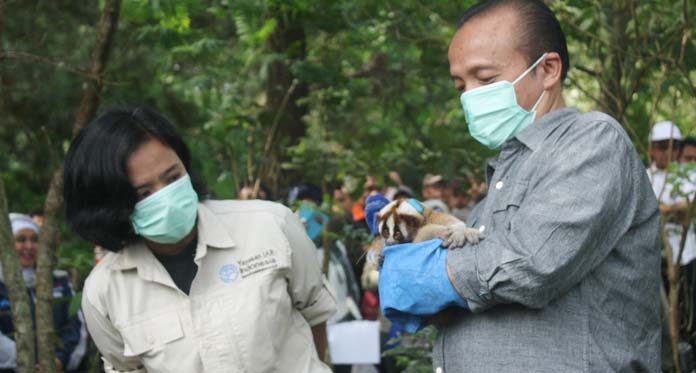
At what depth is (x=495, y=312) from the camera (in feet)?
6.71

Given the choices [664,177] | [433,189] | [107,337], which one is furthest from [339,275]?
[107,337]

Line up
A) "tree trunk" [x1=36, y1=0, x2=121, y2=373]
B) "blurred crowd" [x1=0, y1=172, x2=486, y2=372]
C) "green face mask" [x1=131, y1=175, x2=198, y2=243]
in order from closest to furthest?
"green face mask" [x1=131, y1=175, x2=198, y2=243], "tree trunk" [x1=36, y1=0, x2=121, y2=373], "blurred crowd" [x1=0, y1=172, x2=486, y2=372]

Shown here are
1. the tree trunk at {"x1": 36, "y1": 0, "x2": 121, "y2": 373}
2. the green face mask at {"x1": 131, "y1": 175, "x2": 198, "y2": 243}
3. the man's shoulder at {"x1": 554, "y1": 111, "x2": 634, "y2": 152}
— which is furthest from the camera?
the tree trunk at {"x1": 36, "y1": 0, "x2": 121, "y2": 373}

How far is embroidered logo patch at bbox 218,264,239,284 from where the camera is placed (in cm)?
277

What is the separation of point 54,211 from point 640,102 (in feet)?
12.9

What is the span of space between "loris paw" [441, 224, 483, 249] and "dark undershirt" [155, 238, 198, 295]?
1063 millimetres

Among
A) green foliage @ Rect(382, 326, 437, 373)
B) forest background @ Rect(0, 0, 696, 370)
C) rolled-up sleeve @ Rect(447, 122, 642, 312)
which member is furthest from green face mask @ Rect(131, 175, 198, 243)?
green foliage @ Rect(382, 326, 437, 373)

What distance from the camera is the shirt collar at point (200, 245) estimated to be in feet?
9.16

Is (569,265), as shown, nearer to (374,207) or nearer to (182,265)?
(374,207)

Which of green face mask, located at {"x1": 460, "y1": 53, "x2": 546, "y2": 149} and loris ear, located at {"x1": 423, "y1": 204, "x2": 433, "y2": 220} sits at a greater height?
green face mask, located at {"x1": 460, "y1": 53, "x2": 546, "y2": 149}

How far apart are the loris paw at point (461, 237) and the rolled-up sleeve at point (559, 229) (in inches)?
3.1

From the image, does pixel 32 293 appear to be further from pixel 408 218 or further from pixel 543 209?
pixel 543 209

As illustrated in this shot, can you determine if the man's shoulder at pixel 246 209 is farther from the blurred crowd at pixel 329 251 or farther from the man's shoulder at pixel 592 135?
the blurred crowd at pixel 329 251

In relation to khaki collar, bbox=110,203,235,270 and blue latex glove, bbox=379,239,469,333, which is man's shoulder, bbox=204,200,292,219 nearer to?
khaki collar, bbox=110,203,235,270
